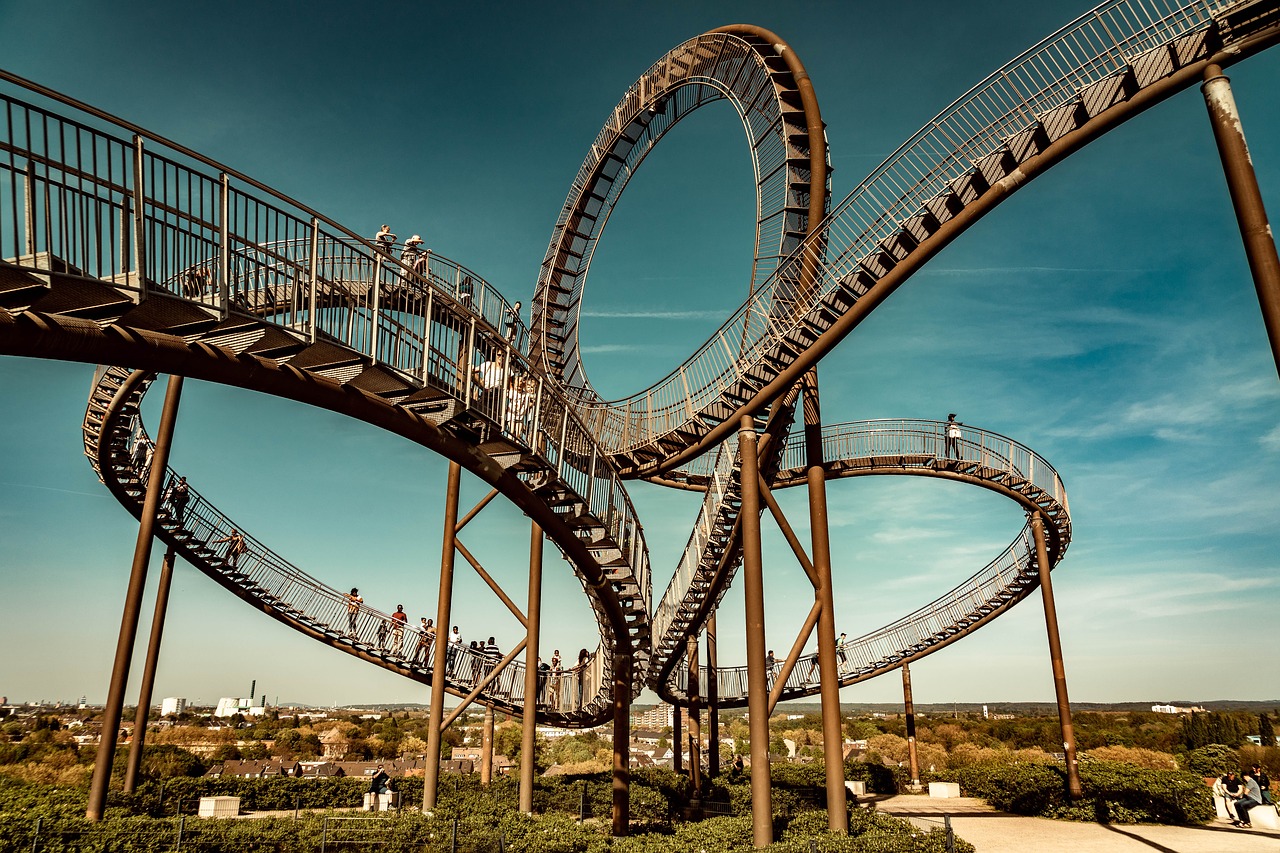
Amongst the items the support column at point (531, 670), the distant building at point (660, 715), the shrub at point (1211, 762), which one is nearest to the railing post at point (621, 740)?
the support column at point (531, 670)

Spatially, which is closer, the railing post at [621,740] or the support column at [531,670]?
the railing post at [621,740]

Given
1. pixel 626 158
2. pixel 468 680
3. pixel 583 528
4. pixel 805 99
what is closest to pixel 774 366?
pixel 583 528

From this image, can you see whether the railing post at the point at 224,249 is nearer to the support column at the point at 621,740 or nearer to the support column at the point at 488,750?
the support column at the point at 621,740

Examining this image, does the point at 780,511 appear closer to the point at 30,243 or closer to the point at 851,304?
the point at 851,304

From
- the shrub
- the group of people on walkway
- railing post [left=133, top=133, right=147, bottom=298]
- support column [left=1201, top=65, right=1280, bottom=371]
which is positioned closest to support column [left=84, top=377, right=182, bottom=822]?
railing post [left=133, top=133, right=147, bottom=298]

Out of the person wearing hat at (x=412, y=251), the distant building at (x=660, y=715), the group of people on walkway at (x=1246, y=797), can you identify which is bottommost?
the group of people on walkway at (x=1246, y=797)
